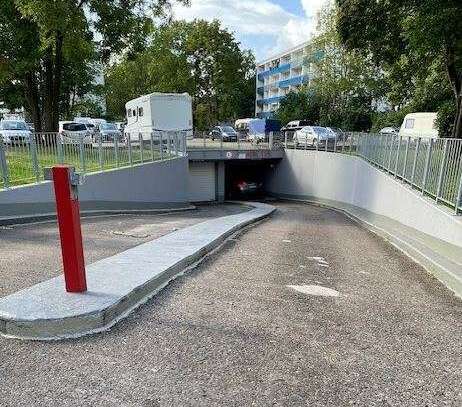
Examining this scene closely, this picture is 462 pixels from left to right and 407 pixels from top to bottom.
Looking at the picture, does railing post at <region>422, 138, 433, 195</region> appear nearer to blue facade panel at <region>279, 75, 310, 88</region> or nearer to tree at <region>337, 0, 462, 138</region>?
tree at <region>337, 0, 462, 138</region>

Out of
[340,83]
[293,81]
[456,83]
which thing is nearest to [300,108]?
[340,83]

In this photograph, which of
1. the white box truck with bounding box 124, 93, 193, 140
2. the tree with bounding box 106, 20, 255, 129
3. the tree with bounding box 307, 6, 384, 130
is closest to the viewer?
the white box truck with bounding box 124, 93, 193, 140

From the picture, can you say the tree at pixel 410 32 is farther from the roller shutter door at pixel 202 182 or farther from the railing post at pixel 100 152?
the railing post at pixel 100 152

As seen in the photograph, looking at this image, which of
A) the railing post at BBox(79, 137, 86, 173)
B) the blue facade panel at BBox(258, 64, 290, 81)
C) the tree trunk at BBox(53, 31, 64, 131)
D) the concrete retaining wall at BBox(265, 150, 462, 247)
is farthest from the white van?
the blue facade panel at BBox(258, 64, 290, 81)

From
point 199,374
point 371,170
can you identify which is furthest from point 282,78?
point 199,374

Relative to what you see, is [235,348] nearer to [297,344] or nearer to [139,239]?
[297,344]

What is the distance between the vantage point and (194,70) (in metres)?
60.0

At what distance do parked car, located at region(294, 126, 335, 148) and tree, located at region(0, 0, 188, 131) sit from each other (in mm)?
11941

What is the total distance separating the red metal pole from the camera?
11.9 feet

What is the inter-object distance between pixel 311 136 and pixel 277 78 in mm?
66670

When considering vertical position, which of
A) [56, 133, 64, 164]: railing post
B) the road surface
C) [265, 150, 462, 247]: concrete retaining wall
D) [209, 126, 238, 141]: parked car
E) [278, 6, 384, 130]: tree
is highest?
[278, 6, 384, 130]: tree

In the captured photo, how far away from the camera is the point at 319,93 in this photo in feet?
170

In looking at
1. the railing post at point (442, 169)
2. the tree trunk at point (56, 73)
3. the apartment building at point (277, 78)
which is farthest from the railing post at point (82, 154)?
the apartment building at point (277, 78)

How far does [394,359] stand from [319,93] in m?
51.9
